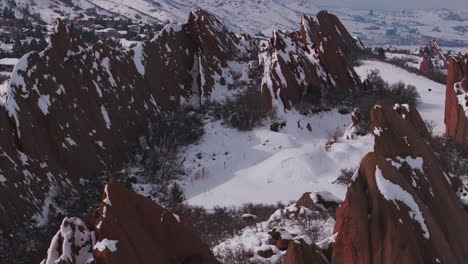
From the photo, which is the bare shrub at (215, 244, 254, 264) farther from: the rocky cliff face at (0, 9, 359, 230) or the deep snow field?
the rocky cliff face at (0, 9, 359, 230)

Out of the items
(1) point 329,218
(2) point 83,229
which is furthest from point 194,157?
(2) point 83,229

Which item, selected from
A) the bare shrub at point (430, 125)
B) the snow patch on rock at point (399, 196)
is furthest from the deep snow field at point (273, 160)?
the snow patch on rock at point (399, 196)

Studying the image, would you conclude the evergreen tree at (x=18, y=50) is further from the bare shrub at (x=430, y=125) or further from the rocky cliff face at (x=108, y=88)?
the bare shrub at (x=430, y=125)

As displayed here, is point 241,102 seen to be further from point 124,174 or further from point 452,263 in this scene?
point 452,263

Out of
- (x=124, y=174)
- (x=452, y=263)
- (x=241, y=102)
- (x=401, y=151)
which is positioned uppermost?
(x=401, y=151)

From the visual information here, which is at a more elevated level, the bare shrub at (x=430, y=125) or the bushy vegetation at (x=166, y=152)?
the bare shrub at (x=430, y=125)

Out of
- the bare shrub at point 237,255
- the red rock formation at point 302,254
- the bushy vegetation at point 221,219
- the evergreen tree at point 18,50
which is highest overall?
the red rock formation at point 302,254
